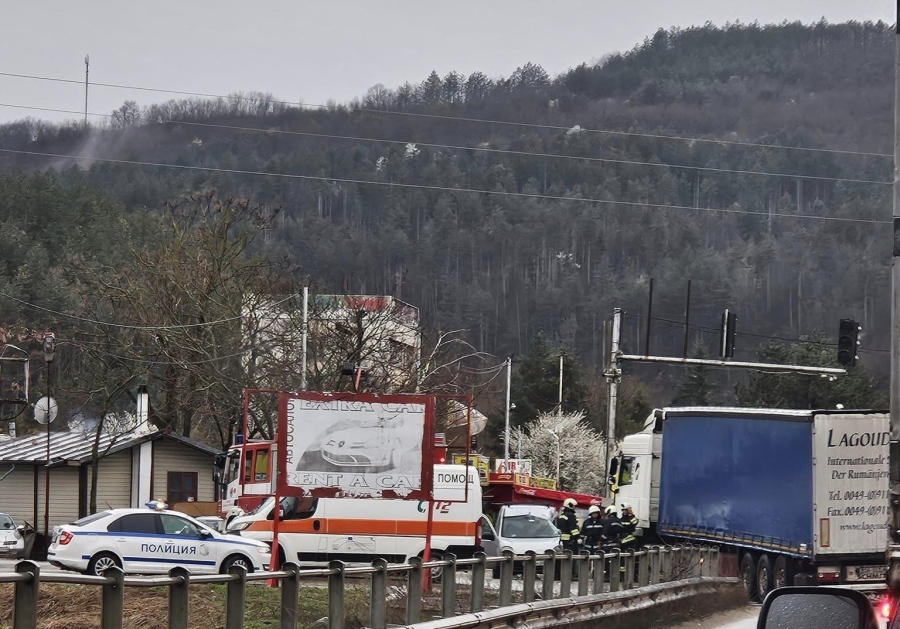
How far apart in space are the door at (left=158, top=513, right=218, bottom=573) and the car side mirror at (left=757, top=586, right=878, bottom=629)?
67.7ft

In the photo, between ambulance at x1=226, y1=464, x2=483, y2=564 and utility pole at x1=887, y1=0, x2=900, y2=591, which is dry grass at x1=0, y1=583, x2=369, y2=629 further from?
ambulance at x1=226, y1=464, x2=483, y2=564

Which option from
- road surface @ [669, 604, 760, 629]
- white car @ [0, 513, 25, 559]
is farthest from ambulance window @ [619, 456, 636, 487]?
white car @ [0, 513, 25, 559]

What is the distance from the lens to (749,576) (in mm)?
26531

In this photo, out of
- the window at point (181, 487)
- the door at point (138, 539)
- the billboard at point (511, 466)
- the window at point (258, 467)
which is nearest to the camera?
the door at point (138, 539)

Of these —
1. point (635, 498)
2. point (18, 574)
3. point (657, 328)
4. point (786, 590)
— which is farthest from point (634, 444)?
point (657, 328)

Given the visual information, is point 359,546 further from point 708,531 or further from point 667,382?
point 667,382

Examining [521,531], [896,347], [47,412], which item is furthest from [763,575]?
[47,412]

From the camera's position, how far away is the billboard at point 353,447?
2031cm

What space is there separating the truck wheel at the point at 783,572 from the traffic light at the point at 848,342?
7.15m

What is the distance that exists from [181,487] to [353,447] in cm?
2826

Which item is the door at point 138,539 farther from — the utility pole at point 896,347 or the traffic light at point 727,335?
the traffic light at point 727,335

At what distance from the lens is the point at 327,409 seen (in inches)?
807

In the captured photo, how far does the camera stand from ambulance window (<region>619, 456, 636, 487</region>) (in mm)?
34844

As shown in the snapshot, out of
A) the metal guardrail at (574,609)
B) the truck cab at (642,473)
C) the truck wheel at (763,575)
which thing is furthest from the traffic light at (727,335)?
the metal guardrail at (574,609)
